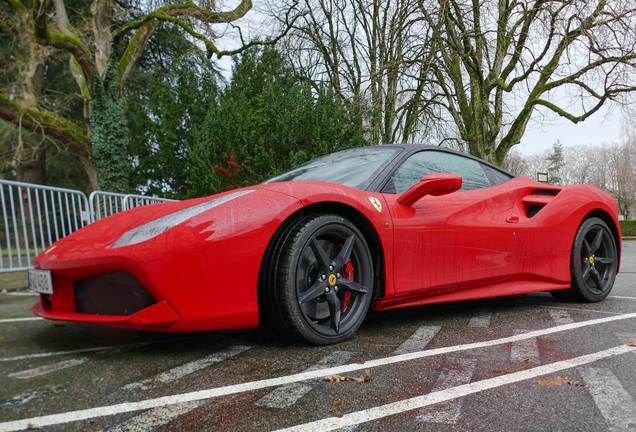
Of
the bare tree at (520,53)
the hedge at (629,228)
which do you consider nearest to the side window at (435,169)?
the bare tree at (520,53)

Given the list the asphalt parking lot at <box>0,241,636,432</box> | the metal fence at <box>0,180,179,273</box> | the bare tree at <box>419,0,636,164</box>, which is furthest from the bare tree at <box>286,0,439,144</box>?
the asphalt parking lot at <box>0,241,636,432</box>

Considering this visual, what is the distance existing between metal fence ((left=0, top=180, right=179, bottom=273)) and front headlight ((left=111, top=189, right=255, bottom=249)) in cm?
359

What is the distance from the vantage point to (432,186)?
99.3 inches

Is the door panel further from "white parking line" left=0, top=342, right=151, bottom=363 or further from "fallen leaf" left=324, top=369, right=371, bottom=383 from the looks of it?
"white parking line" left=0, top=342, right=151, bottom=363

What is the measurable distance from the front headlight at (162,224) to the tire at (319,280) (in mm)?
344

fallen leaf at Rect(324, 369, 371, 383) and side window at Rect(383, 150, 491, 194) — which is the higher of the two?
side window at Rect(383, 150, 491, 194)

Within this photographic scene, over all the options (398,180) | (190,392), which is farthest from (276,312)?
(398,180)

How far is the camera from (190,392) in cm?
166

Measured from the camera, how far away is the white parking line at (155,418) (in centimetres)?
136

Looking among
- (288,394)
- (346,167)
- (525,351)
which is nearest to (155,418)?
(288,394)

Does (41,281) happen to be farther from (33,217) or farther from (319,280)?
(33,217)

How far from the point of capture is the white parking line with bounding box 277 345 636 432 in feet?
4.51

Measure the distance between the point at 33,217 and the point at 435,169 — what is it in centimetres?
467

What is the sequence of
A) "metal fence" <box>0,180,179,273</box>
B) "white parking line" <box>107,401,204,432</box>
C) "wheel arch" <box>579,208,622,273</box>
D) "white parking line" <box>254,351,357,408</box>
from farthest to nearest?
1. "metal fence" <box>0,180,179,273</box>
2. "wheel arch" <box>579,208,622,273</box>
3. "white parking line" <box>254,351,357,408</box>
4. "white parking line" <box>107,401,204,432</box>
